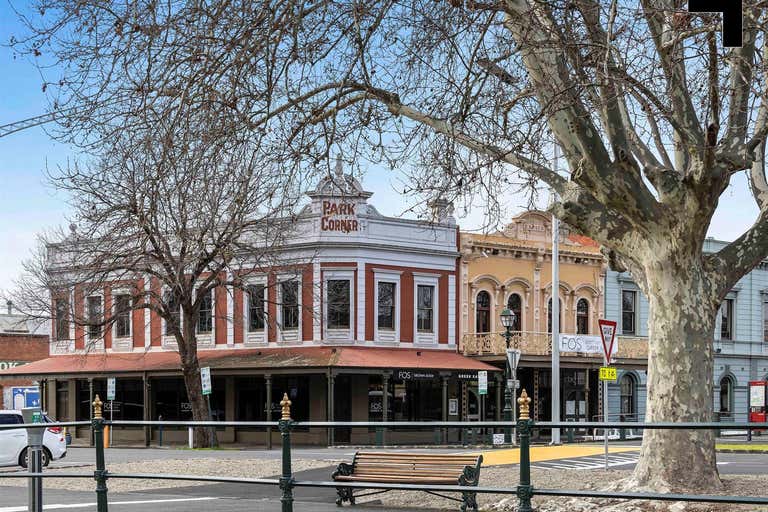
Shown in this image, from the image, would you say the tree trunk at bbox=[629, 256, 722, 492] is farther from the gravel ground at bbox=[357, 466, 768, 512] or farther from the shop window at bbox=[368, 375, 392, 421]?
the shop window at bbox=[368, 375, 392, 421]

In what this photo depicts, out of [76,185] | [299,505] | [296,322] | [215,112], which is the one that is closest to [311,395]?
[296,322]

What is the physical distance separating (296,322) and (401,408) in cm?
544

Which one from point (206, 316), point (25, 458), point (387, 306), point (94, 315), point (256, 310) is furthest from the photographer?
point (206, 316)

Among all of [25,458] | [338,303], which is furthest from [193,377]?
[25,458]

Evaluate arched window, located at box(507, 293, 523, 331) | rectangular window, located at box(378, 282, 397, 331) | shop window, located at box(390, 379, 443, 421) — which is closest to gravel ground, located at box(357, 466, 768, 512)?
rectangular window, located at box(378, 282, 397, 331)

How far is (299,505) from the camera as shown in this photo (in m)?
16.9

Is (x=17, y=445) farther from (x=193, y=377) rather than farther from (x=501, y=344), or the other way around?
(x=501, y=344)

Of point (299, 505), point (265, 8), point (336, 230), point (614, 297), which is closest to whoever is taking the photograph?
point (265, 8)

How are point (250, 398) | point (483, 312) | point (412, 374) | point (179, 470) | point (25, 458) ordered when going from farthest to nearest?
point (483, 312) → point (250, 398) → point (412, 374) → point (25, 458) → point (179, 470)

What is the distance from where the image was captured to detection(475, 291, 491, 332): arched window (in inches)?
2000

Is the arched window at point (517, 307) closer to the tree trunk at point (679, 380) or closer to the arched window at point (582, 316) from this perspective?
the arched window at point (582, 316)

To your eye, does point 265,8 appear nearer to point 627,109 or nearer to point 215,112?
point 215,112

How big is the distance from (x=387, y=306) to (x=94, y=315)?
1135cm

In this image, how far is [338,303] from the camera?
152ft
